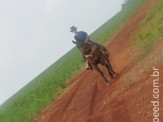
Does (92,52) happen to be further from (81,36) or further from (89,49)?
(81,36)

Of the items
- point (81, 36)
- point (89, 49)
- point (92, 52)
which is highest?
point (81, 36)

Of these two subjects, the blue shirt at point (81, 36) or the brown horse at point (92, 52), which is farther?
the brown horse at point (92, 52)

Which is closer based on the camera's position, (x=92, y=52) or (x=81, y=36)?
(x=81, y=36)

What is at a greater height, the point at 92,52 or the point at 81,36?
the point at 81,36

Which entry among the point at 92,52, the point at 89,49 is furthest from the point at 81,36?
the point at 92,52

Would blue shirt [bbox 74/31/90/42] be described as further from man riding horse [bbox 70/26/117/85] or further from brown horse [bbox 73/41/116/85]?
brown horse [bbox 73/41/116/85]

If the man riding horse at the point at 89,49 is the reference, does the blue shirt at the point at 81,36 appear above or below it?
above

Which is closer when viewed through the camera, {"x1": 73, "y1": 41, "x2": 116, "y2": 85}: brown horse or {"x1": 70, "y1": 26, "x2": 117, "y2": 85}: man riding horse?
{"x1": 70, "y1": 26, "x2": 117, "y2": 85}: man riding horse

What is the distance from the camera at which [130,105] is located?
8.25 metres

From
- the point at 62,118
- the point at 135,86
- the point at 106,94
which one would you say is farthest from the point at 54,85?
the point at 135,86

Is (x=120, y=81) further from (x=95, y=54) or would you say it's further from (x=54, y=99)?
(x=54, y=99)

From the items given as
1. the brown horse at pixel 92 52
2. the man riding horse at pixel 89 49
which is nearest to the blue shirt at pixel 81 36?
the man riding horse at pixel 89 49

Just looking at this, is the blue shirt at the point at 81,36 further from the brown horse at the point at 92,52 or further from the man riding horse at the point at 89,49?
the brown horse at the point at 92,52

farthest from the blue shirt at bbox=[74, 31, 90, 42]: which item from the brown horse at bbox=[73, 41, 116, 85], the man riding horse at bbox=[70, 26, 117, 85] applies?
the brown horse at bbox=[73, 41, 116, 85]
